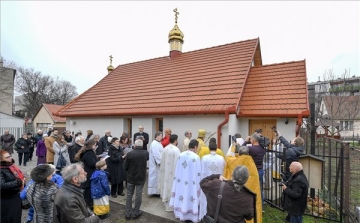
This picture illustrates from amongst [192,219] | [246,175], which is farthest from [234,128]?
[246,175]

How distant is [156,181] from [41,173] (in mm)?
3844

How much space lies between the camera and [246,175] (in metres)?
2.88

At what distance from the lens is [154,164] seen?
6.54 metres

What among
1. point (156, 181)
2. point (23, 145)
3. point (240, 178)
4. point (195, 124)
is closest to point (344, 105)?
point (195, 124)

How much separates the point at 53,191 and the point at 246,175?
2786 millimetres

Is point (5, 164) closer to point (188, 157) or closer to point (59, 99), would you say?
point (188, 157)

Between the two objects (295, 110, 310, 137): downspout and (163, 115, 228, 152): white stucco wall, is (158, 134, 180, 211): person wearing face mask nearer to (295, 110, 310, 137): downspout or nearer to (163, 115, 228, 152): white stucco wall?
(163, 115, 228, 152): white stucco wall

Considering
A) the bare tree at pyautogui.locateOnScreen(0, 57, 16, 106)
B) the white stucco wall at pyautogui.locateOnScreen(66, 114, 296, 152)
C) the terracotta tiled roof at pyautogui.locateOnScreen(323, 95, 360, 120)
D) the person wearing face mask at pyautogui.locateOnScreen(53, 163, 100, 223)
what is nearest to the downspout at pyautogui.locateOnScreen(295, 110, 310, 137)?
the white stucco wall at pyautogui.locateOnScreen(66, 114, 296, 152)

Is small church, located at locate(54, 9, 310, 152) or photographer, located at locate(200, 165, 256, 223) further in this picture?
small church, located at locate(54, 9, 310, 152)

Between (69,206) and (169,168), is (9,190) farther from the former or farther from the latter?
(169,168)

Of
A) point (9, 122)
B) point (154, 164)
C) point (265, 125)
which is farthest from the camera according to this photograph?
point (9, 122)

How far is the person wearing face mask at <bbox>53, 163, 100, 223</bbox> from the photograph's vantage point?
8.84 ft

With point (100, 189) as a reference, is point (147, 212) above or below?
below

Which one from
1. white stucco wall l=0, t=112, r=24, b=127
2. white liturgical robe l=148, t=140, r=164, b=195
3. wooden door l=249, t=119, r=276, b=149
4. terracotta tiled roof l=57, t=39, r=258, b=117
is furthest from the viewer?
white stucco wall l=0, t=112, r=24, b=127
